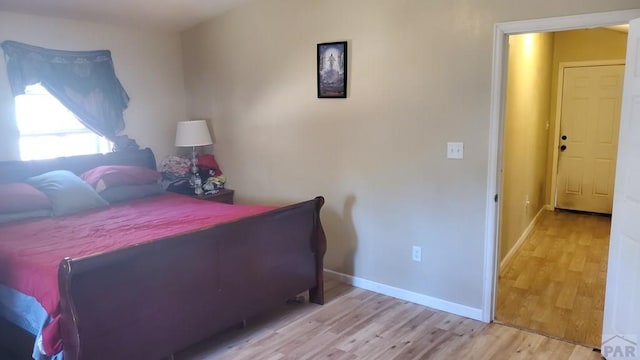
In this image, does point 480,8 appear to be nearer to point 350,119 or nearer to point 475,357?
point 350,119

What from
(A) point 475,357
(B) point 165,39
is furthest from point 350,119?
(B) point 165,39

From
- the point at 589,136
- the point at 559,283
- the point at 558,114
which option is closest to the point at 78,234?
the point at 559,283

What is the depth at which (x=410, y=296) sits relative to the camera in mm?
3691

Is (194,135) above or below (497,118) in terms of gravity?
below

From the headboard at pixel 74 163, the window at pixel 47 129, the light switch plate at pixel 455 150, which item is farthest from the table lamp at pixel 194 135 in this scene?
the light switch plate at pixel 455 150

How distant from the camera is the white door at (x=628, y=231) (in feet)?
8.13

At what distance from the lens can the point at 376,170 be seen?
3.73 metres

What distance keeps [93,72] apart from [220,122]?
1.19m

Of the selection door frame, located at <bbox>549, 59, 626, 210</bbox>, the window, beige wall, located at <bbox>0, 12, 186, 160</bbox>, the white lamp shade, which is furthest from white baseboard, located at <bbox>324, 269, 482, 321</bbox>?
door frame, located at <bbox>549, 59, 626, 210</bbox>

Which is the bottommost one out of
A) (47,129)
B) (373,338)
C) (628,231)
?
(373,338)

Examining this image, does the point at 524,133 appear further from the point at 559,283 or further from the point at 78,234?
the point at 78,234

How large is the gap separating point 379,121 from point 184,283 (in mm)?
1861

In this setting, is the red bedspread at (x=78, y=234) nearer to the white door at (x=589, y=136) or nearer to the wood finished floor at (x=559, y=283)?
the wood finished floor at (x=559, y=283)

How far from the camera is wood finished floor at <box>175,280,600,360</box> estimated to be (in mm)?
2914
